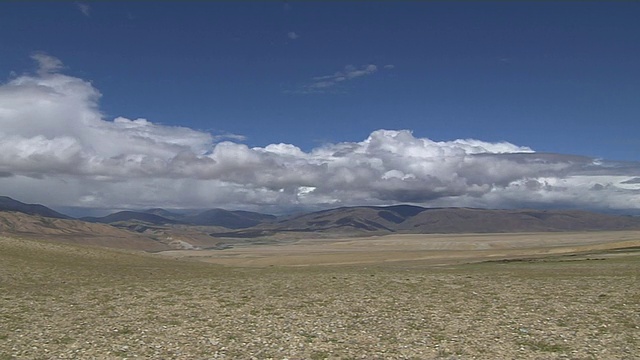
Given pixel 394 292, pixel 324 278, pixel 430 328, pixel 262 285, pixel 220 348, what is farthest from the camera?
pixel 324 278

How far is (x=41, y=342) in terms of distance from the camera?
2109 centimetres

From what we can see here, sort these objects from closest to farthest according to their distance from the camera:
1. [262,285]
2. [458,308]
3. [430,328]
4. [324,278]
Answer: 1. [430,328]
2. [458,308]
3. [262,285]
4. [324,278]

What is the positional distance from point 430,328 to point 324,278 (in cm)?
2197

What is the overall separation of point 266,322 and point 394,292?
12.2m

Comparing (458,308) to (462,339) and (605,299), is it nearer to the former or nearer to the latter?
(462,339)

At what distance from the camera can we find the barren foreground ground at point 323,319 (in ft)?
66.2

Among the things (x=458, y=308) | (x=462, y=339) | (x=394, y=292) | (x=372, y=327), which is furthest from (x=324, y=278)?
(x=462, y=339)

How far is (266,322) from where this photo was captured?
25141 millimetres

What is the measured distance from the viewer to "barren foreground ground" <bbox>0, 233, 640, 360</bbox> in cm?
2019

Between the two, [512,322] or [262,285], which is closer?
[512,322]

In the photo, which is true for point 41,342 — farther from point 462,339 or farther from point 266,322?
point 462,339

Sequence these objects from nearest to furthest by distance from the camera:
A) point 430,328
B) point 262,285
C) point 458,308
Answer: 1. point 430,328
2. point 458,308
3. point 262,285

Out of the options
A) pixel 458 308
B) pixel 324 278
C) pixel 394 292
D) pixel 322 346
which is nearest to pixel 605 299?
pixel 458 308

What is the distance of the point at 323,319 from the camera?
25.8 m
